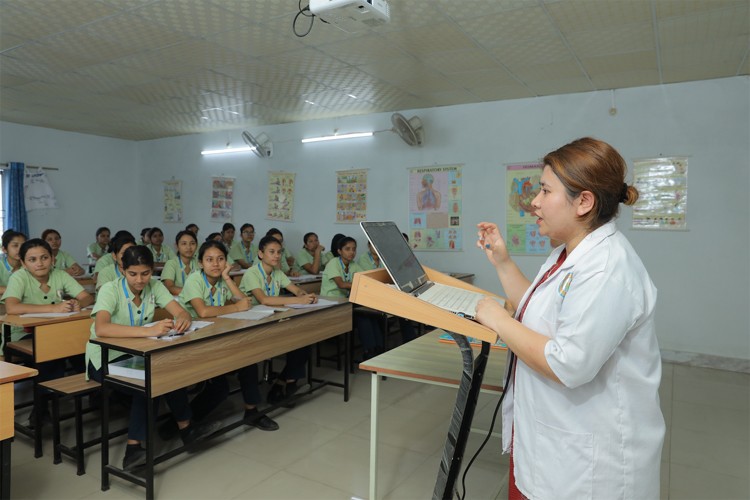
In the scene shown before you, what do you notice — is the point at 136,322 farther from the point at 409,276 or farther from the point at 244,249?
the point at 244,249

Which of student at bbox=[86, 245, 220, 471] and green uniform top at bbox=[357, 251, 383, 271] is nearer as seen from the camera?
student at bbox=[86, 245, 220, 471]

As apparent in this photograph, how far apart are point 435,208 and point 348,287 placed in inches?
70.4

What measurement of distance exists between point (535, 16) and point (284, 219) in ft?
15.1

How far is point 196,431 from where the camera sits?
2.83 m

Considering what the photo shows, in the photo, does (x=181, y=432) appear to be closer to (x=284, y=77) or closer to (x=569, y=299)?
(x=569, y=299)

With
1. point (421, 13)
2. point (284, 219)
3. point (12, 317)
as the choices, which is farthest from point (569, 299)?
point (284, 219)

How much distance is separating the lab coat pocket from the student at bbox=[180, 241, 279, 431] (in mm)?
2313

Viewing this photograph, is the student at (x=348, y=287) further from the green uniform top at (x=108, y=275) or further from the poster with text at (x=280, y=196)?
the poster with text at (x=280, y=196)

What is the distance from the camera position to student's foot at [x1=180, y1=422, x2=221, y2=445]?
9.05 feet

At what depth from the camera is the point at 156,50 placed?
13.2ft

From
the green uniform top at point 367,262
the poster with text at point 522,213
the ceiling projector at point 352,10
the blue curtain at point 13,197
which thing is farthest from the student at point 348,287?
the blue curtain at point 13,197

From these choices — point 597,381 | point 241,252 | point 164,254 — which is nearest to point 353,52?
point 597,381

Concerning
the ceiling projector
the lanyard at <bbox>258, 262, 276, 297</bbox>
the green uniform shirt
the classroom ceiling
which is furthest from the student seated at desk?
the ceiling projector

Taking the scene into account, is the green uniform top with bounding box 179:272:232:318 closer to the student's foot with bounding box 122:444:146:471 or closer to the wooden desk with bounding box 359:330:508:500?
the student's foot with bounding box 122:444:146:471
